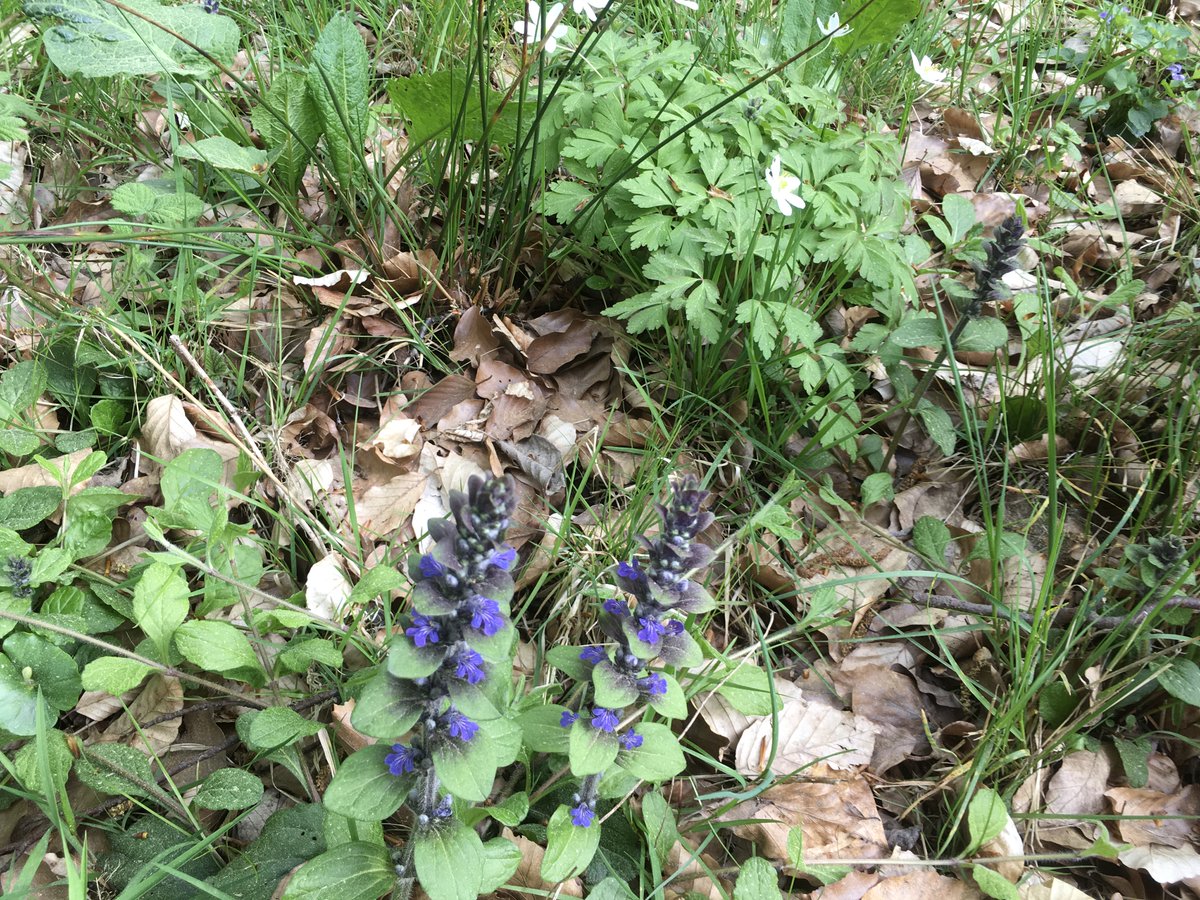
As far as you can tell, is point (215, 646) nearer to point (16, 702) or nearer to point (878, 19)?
point (16, 702)

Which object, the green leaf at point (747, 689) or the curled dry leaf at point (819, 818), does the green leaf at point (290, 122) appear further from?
the curled dry leaf at point (819, 818)

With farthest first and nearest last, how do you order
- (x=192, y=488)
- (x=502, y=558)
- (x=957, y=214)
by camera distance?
(x=957, y=214)
(x=192, y=488)
(x=502, y=558)

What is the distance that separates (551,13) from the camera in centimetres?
312

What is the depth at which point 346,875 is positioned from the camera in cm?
151

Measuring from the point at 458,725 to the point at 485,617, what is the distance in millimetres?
260

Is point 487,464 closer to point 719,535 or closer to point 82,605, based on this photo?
point 719,535

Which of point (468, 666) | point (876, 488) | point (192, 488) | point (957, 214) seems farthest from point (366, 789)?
point (957, 214)

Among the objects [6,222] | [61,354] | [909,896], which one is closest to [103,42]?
[6,222]

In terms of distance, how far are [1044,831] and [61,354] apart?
315 centimetres

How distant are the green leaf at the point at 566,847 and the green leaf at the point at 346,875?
0.31 metres

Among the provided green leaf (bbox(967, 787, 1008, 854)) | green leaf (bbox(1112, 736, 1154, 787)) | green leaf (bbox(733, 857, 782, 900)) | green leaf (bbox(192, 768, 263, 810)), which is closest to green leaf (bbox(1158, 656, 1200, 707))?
green leaf (bbox(1112, 736, 1154, 787))

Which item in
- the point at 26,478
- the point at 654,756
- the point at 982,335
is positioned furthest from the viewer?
the point at 982,335

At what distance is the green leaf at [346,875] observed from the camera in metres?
1.47

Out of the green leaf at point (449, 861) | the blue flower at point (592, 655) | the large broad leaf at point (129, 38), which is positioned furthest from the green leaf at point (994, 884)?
the large broad leaf at point (129, 38)
